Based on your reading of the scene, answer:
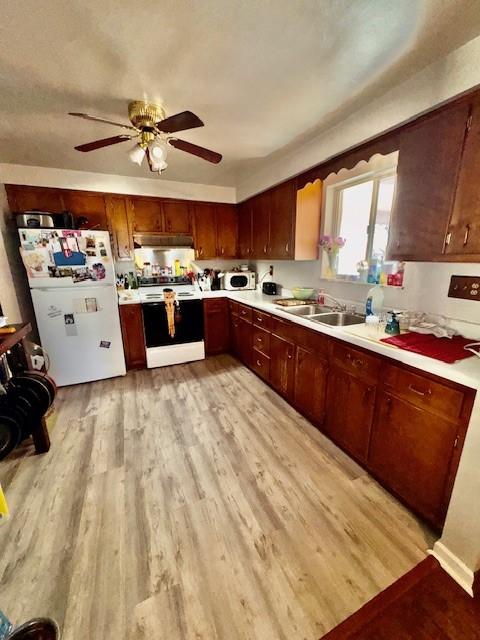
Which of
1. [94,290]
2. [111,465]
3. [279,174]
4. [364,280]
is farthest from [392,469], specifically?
[94,290]

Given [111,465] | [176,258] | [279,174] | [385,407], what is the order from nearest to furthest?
[385,407], [111,465], [279,174], [176,258]

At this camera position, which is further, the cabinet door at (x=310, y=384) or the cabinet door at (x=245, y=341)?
the cabinet door at (x=245, y=341)

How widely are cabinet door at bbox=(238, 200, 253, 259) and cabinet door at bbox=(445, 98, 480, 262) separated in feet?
8.10

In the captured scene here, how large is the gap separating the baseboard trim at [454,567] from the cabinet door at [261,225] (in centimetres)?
281

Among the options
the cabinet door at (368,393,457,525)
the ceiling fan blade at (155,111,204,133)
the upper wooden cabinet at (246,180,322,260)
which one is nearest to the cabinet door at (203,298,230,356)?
the upper wooden cabinet at (246,180,322,260)

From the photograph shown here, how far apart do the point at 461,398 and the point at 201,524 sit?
57.3 inches

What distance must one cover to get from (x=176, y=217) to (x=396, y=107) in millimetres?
2698

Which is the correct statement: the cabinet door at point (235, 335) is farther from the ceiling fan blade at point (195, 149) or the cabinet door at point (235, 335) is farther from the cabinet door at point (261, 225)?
the ceiling fan blade at point (195, 149)

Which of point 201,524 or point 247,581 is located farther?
point 201,524

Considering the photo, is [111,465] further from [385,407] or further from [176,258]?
[176,258]

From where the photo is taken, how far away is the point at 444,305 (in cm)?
170

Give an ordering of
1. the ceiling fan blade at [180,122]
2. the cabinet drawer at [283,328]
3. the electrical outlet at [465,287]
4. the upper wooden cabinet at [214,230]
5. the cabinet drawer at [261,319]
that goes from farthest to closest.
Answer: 1. the upper wooden cabinet at [214,230]
2. the cabinet drawer at [261,319]
3. the cabinet drawer at [283,328]
4. the electrical outlet at [465,287]
5. the ceiling fan blade at [180,122]

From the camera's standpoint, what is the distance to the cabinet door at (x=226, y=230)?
379 cm

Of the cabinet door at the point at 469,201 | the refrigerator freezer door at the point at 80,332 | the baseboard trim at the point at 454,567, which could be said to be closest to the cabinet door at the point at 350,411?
the baseboard trim at the point at 454,567
